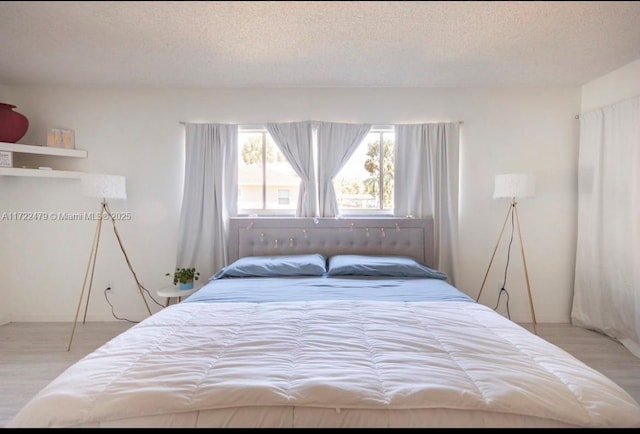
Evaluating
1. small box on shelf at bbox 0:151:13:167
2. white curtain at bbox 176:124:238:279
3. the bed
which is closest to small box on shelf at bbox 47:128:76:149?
small box on shelf at bbox 0:151:13:167

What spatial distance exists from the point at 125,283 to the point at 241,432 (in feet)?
12.4

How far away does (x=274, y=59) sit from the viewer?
292 centimetres

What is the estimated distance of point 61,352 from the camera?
293 cm

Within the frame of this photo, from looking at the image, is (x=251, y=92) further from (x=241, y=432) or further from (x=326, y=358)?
(x=241, y=432)

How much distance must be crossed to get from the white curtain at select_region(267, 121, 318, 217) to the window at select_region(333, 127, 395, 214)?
34 centimetres

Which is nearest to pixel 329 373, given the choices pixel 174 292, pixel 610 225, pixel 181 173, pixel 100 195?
pixel 174 292

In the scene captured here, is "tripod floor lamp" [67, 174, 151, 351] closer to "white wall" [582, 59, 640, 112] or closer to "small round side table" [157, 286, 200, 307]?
"small round side table" [157, 286, 200, 307]

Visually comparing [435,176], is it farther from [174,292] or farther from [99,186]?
[99,186]

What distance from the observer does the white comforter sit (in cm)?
113

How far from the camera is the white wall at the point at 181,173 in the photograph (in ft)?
11.9

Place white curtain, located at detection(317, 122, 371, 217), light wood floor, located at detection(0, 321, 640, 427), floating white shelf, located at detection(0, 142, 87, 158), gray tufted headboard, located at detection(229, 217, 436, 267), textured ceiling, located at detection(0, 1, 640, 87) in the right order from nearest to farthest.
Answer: textured ceiling, located at detection(0, 1, 640, 87)
light wood floor, located at detection(0, 321, 640, 427)
floating white shelf, located at detection(0, 142, 87, 158)
gray tufted headboard, located at detection(229, 217, 436, 267)
white curtain, located at detection(317, 122, 371, 217)

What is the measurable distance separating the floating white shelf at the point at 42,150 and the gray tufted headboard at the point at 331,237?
1.75 m

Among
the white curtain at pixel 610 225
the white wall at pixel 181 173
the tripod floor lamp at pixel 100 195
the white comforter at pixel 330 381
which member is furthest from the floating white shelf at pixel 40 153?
the white curtain at pixel 610 225

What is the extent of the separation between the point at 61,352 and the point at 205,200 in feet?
5.89
